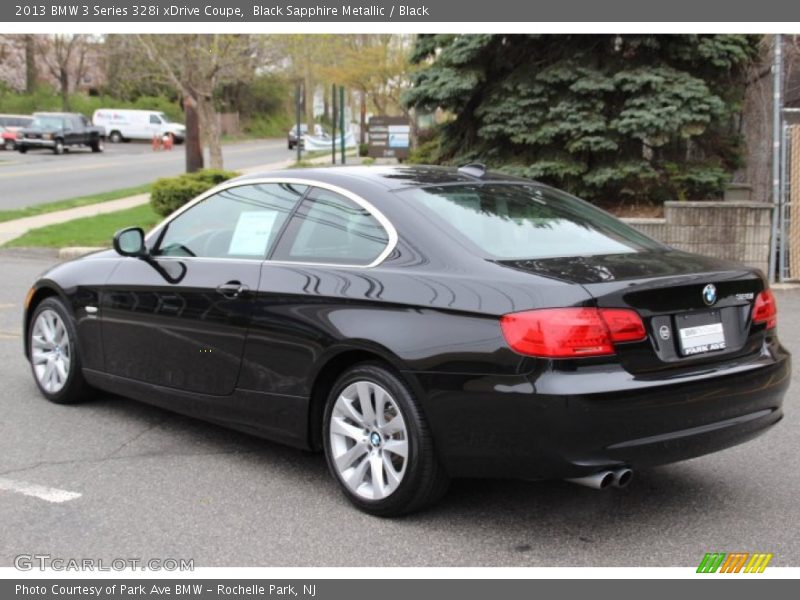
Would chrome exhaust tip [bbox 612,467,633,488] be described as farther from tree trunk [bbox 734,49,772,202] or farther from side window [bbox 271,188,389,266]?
tree trunk [bbox 734,49,772,202]

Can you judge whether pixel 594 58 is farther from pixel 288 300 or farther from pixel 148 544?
pixel 148 544

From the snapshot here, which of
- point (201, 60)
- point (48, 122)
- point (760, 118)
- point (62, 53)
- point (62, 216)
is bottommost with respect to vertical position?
point (62, 216)

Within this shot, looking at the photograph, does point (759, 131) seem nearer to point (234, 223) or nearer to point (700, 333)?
point (234, 223)

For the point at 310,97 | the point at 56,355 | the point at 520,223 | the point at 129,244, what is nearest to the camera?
the point at 520,223

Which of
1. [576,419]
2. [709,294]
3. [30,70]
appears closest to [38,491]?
[576,419]

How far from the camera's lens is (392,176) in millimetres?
5031

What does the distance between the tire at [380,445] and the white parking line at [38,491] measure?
1263 millimetres

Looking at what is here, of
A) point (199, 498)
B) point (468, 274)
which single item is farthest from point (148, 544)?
point (468, 274)

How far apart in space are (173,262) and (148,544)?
6.13ft

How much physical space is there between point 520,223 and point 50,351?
11.2ft

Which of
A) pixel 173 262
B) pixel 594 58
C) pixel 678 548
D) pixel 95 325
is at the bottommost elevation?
pixel 678 548

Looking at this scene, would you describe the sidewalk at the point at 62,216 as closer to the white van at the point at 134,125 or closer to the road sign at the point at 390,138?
the road sign at the point at 390,138

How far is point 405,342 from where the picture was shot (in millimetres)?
4133

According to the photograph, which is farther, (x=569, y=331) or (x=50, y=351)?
(x=50, y=351)
